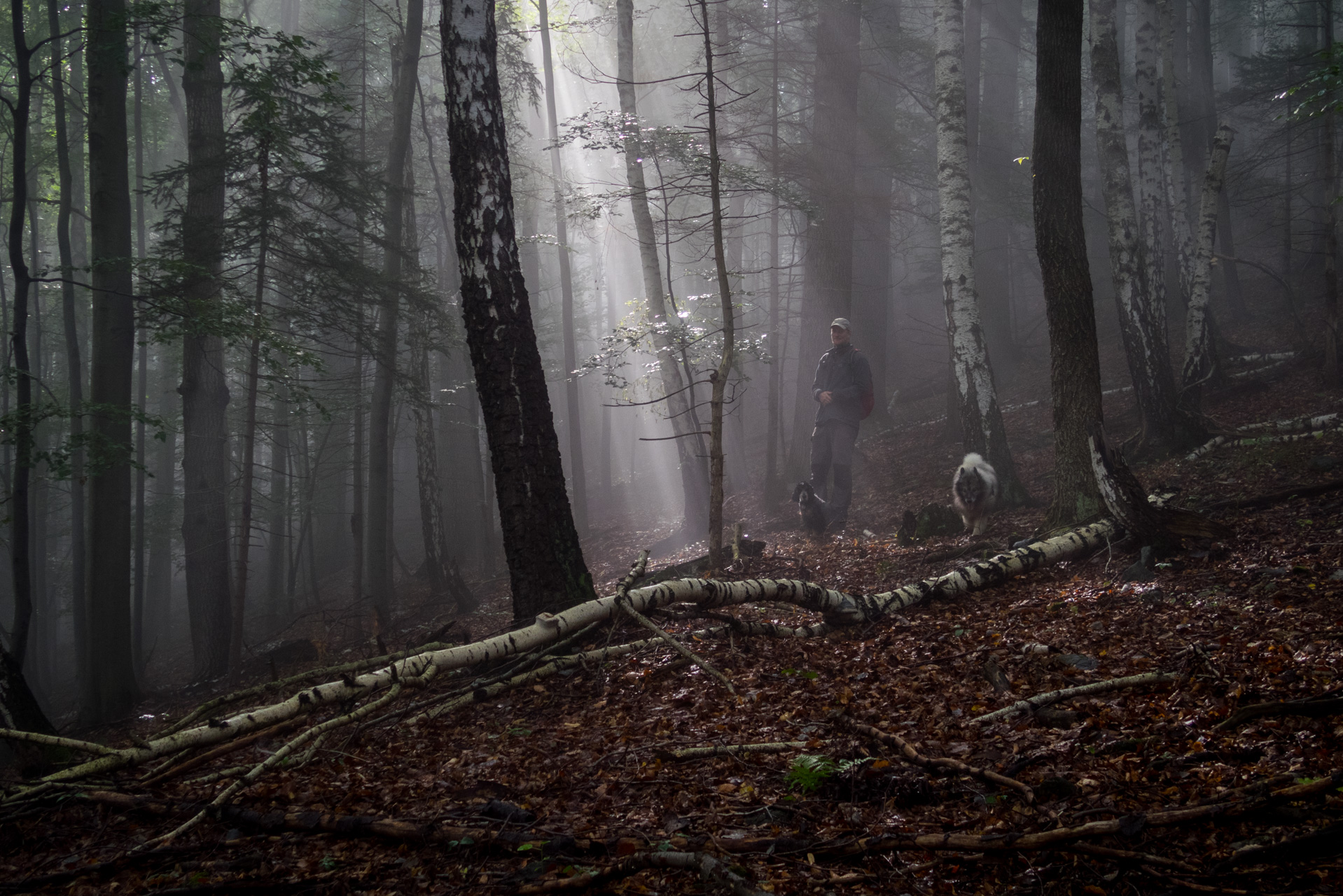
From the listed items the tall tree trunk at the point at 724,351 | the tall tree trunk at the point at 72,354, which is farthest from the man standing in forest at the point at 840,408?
the tall tree trunk at the point at 72,354

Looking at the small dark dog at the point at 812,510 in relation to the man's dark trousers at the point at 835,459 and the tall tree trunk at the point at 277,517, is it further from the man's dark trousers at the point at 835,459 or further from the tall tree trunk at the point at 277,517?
the tall tree trunk at the point at 277,517

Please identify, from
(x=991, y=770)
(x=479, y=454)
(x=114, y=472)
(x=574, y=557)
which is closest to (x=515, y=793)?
(x=991, y=770)

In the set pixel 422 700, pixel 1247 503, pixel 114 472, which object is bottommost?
pixel 422 700

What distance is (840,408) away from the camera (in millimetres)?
9656

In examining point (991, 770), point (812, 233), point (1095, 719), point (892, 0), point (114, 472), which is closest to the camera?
point (991, 770)

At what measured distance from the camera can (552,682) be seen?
4.76 meters

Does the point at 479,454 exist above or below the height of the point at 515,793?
above

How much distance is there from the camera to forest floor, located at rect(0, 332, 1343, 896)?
2209mm

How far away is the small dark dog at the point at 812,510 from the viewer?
9734 millimetres

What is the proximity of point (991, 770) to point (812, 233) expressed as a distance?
1217 cm

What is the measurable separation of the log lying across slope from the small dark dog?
364 centimetres

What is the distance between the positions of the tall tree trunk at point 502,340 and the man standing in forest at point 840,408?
16.8 feet

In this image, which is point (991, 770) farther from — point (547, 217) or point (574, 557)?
point (547, 217)

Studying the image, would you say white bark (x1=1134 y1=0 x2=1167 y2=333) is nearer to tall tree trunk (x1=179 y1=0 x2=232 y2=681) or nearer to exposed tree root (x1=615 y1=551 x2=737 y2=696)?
exposed tree root (x1=615 y1=551 x2=737 y2=696)
